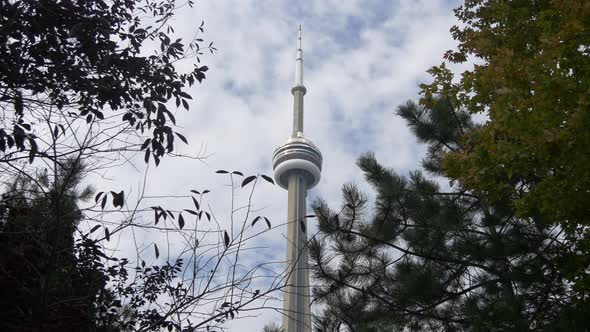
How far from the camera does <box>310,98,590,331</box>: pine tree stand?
20.8 ft

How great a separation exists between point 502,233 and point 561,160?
3130 millimetres

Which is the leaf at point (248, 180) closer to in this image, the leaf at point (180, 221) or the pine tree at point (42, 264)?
the leaf at point (180, 221)

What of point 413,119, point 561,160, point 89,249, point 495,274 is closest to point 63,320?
point 89,249

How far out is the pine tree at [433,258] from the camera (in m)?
6.35

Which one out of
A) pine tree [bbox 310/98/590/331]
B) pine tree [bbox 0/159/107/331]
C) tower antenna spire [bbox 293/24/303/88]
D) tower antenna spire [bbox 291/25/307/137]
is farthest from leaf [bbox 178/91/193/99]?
tower antenna spire [bbox 293/24/303/88]

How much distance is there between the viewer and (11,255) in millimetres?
4336

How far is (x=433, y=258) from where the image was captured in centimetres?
709

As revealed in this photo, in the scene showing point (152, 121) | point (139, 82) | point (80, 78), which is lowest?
point (152, 121)

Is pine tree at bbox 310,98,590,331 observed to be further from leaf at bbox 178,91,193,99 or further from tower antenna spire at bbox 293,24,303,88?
tower antenna spire at bbox 293,24,303,88

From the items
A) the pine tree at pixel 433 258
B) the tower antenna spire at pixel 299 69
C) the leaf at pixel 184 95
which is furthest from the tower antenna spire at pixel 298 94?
the leaf at pixel 184 95

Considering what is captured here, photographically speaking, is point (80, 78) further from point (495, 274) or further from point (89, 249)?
point (495, 274)

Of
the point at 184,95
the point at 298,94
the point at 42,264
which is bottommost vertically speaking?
the point at 42,264

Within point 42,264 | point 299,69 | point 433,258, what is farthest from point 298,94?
point 42,264

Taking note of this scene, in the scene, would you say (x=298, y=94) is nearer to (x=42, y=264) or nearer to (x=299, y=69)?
(x=299, y=69)
